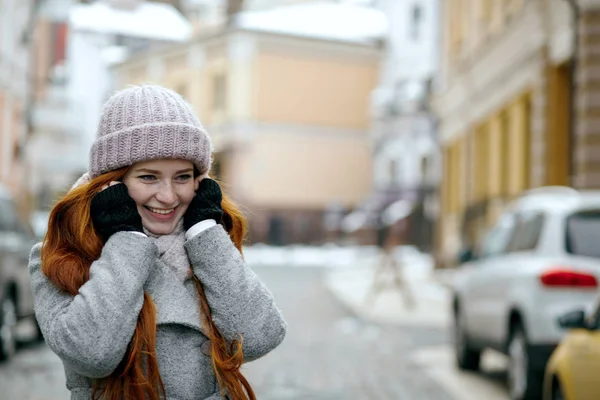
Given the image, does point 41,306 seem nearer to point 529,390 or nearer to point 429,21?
point 529,390

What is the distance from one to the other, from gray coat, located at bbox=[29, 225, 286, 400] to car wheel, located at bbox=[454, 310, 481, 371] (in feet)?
28.2

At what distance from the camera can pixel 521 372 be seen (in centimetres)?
884

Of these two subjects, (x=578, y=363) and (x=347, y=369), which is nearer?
(x=578, y=363)

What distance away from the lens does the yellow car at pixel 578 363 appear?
587cm

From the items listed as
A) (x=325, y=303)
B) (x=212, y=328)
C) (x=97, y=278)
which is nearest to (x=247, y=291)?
(x=212, y=328)

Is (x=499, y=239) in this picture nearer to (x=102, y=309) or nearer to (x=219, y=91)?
(x=102, y=309)

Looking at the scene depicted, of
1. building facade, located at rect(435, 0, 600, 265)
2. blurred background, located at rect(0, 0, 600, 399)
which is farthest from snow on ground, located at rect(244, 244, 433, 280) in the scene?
building facade, located at rect(435, 0, 600, 265)

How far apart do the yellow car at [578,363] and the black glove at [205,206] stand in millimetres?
3447

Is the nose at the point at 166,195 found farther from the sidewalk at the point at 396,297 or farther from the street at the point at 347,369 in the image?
the sidewalk at the point at 396,297

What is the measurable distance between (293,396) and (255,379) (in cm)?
120

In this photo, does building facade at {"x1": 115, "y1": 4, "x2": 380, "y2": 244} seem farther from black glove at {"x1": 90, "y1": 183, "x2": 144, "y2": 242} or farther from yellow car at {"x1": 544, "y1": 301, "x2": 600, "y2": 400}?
black glove at {"x1": 90, "y1": 183, "x2": 144, "y2": 242}

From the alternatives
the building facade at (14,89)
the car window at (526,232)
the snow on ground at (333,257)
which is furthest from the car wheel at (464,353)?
the building facade at (14,89)

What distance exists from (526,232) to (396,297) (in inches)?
523

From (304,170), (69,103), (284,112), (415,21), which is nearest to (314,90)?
(284,112)
